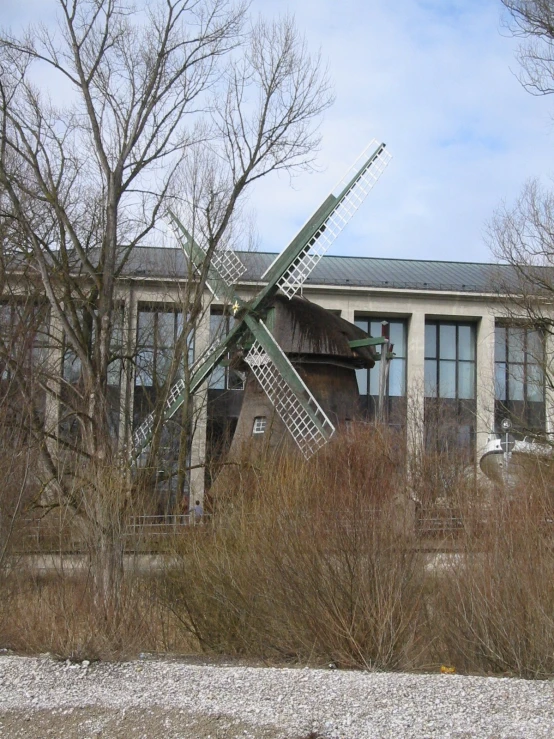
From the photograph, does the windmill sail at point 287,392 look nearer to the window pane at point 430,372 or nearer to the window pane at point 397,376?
the window pane at point 430,372

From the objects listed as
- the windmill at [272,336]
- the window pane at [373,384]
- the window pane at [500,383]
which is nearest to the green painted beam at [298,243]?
the windmill at [272,336]

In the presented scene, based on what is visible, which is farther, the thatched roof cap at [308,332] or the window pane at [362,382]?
the window pane at [362,382]

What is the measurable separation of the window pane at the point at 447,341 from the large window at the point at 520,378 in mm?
2127

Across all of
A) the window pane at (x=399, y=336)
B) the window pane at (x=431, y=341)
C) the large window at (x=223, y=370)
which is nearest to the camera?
the large window at (x=223, y=370)

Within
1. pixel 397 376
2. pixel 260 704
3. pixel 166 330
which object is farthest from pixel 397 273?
pixel 260 704

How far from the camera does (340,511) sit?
35.7ft

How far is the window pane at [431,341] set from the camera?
4636cm

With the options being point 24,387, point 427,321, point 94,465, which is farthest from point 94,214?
point 427,321

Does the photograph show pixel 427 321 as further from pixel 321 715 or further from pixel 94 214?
pixel 321 715

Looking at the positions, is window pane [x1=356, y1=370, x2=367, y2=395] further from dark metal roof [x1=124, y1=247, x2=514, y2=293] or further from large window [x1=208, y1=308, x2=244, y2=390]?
large window [x1=208, y1=308, x2=244, y2=390]

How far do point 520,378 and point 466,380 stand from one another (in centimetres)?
1849

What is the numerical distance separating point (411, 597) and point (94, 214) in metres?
15.9

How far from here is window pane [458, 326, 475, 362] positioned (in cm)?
4647

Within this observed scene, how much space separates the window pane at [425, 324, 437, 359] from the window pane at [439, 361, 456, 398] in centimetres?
71
